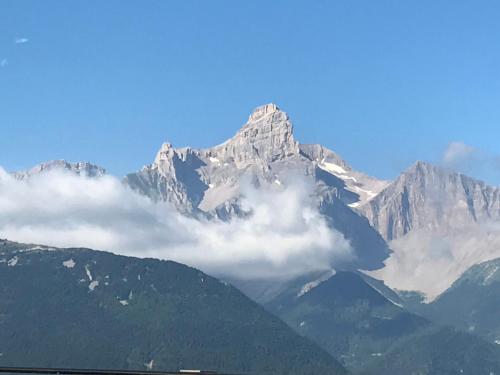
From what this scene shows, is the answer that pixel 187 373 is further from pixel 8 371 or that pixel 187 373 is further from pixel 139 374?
pixel 8 371

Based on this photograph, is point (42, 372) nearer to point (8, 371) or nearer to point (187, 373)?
point (8, 371)

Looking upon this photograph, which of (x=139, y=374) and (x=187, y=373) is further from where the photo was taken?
(x=187, y=373)

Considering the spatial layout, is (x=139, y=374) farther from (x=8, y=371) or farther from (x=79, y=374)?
(x=8, y=371)

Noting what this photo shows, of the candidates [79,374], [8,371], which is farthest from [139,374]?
[8,371]

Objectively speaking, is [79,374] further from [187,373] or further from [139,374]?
[187,373]

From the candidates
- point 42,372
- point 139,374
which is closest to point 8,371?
point 42,372

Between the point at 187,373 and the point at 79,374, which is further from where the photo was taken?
the point at 187,373

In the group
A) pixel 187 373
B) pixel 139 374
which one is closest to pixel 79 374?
pixel 139 374

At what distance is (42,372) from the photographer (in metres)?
102

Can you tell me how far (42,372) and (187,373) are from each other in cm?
1438

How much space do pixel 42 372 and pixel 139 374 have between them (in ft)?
33.5

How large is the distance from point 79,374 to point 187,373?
43.9ft

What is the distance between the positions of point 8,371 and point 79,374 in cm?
889

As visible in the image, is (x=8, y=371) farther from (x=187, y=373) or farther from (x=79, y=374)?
(x=187, y=373)
